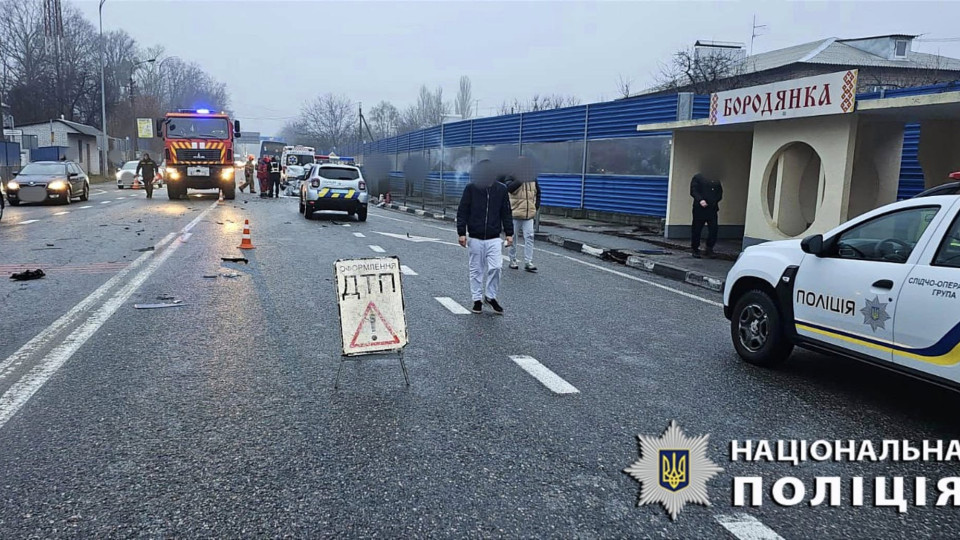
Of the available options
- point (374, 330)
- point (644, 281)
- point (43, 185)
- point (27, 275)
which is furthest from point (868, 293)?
point (43, 185)

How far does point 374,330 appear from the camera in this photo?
5516 millimetres

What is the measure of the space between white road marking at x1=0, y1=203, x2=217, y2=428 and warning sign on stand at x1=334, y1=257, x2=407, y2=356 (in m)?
2.18

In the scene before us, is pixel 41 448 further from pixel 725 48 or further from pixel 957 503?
pixel 725 48

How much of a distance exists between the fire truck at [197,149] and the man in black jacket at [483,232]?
22511 millimetres

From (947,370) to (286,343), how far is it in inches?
202

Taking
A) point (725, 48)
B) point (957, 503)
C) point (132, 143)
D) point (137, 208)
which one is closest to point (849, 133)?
point (957, 503)

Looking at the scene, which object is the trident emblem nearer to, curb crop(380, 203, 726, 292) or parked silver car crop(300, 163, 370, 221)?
curb crop(380, 203, 726, 292)

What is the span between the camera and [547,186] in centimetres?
2503

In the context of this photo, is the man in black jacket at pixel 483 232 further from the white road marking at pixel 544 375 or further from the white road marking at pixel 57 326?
the white road marking at pixel 57 326

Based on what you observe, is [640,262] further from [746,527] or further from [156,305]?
[746,527]

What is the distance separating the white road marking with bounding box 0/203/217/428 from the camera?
4734mm

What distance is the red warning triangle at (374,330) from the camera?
17.9ft

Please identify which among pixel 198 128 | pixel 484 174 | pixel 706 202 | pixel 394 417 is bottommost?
pixel 394 417

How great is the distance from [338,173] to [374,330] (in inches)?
642
